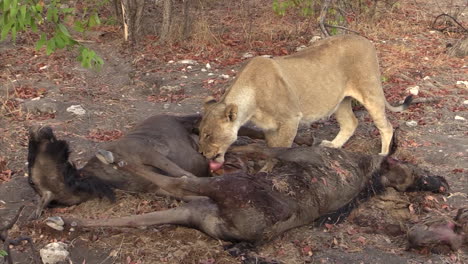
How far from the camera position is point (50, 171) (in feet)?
14.0

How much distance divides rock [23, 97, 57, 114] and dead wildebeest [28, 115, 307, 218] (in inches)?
88.6

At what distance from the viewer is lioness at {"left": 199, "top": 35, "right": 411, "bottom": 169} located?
4980 mm

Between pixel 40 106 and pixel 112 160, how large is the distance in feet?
9.93

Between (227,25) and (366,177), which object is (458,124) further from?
(227,25)

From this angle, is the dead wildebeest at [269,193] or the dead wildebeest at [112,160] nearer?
the dead wildebeest at [269,193]

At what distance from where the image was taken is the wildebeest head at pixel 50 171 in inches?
167

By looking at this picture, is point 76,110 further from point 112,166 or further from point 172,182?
point 172,182

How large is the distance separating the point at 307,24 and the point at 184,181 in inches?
279

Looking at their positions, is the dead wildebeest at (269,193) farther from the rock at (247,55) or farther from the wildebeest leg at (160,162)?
the rock at (247,55)

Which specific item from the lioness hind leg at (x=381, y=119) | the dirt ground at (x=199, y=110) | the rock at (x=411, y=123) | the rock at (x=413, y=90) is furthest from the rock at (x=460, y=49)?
the lioness hind leg at (x=381, y=119)

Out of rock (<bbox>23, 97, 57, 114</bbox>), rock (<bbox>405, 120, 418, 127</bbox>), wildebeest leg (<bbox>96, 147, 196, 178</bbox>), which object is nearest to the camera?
wildebeest leg (<bbox>96, 147, 196, 178</bbox>)

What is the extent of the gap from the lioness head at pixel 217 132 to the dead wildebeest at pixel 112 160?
0.44ft

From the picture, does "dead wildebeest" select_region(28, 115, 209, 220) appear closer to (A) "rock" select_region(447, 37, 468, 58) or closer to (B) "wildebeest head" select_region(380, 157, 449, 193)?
(B) "wildebeest head" select_region(380, 157, 449, 193)

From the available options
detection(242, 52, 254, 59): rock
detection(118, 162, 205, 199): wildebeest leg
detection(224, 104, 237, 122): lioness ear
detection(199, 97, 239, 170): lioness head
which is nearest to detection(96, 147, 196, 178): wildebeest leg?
detection(118, 162, 205, 199): wildebeest leg
